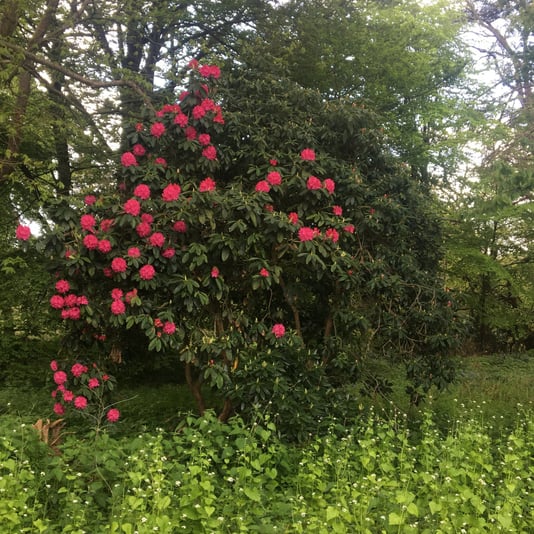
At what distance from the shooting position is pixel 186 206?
3.93 m

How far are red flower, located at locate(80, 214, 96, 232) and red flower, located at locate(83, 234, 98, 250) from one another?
13 centimetres

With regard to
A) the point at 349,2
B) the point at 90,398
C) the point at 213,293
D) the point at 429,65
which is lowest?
the point at 90,398

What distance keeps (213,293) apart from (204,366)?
2.02ft

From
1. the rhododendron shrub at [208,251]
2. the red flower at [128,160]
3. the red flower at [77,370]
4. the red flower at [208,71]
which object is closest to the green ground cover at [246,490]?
the red flower at [77,370]

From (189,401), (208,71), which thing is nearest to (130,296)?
(208,71)

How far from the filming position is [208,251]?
408cm

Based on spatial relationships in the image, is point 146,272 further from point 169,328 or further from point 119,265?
point 169,328

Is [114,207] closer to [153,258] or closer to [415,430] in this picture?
[153,258]

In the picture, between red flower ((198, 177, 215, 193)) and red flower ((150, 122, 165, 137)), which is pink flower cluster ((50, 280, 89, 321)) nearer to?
red flower ((198, 177, 215, 193))

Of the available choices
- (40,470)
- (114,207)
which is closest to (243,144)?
(114,207)

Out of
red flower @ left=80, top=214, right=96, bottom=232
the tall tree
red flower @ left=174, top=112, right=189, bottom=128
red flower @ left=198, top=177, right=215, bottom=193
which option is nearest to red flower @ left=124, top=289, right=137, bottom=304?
red flower @ left=80, top=214, right=96, bottom=232

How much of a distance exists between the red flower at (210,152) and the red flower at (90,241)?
48.3 inches

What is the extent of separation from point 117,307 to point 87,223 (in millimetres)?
722

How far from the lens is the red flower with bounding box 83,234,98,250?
12.1 ft
